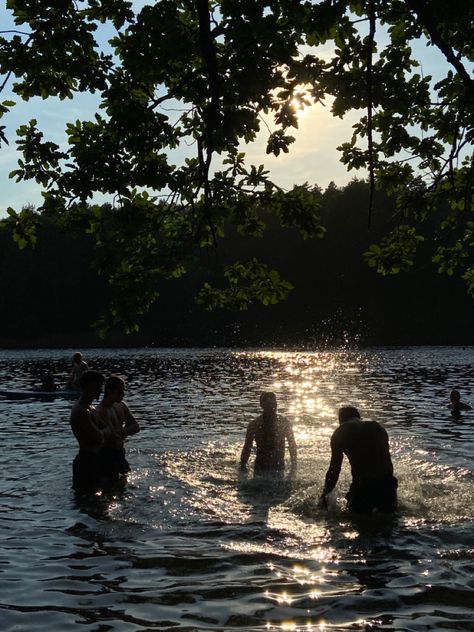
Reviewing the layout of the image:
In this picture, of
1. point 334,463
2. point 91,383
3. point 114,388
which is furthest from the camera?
point 114,388

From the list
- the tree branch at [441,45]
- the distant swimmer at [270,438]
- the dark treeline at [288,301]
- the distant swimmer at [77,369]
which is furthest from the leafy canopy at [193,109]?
the dark treeline at [288,301]

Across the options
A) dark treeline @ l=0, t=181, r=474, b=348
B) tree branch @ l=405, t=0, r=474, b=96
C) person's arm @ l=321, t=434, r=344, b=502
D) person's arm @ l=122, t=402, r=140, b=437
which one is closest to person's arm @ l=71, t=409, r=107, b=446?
person's arm @ l=122, t=402, r=140, b=437

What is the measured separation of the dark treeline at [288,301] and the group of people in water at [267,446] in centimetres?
8027

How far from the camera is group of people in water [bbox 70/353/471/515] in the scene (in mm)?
9758

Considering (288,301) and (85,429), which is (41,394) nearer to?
(85,429)

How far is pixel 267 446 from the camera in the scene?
1344 cm

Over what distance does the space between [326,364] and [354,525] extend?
4546cm

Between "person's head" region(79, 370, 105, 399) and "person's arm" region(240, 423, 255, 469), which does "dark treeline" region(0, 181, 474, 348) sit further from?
"person's head" region(79, 370, 105, 399)

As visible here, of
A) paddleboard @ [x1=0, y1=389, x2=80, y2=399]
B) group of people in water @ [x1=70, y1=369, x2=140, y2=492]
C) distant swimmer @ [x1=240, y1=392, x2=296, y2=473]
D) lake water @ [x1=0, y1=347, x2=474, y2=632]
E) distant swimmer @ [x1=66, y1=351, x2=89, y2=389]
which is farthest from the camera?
paddleboard @ [x1=0, y1=389, x2=80, y2=399]

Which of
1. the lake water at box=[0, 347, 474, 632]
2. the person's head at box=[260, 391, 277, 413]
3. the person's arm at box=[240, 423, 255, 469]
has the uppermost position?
the person's head at box=[260, 391, 277, 413]

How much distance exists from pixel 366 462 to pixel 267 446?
13.0 feet

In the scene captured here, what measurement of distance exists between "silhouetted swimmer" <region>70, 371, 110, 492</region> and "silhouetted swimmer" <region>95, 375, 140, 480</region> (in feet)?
0.66

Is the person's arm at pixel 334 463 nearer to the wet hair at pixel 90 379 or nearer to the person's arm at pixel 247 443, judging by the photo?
the person's arm at pixel 247 443

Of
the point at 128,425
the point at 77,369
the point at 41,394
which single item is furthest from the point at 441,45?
the point at 41,394
